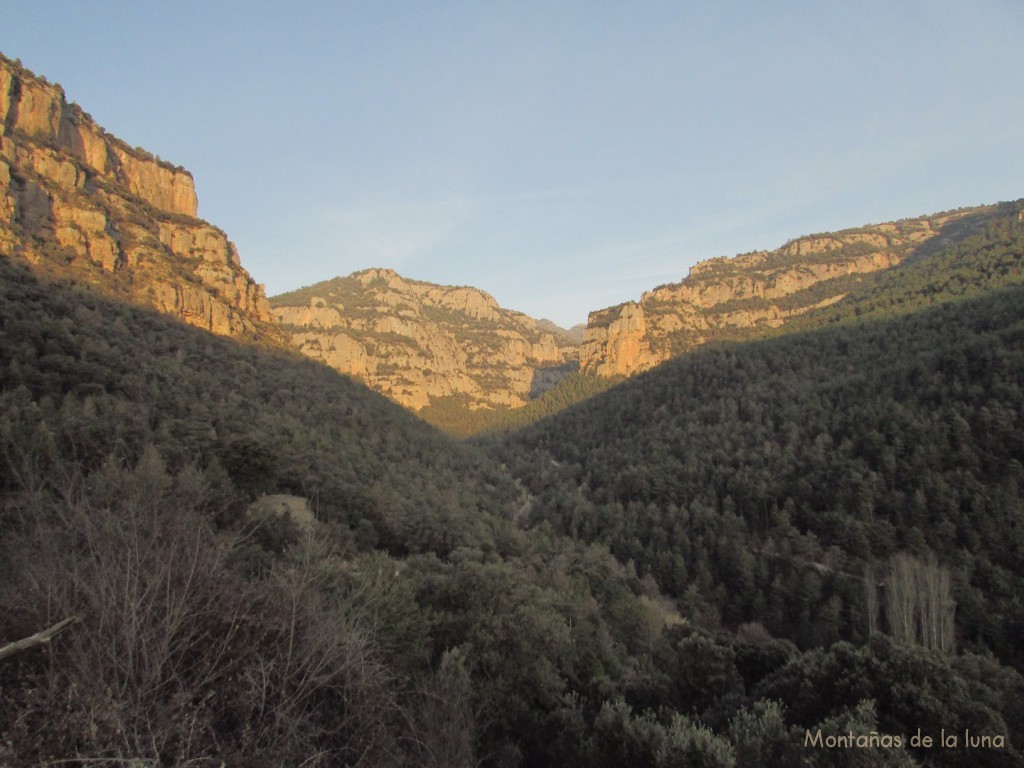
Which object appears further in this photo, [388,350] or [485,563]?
[388,350]

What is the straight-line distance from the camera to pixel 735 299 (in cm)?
17362

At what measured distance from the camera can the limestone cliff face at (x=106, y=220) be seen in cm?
4816

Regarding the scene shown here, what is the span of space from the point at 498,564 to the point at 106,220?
64.1 metres

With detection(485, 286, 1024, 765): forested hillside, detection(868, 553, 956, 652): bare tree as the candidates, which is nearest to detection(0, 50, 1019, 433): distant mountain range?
detection(485, 286, 1024, 765): forested hillside

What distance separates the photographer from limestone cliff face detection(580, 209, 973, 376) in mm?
153125

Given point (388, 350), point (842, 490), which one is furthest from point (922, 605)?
point (388, 350)

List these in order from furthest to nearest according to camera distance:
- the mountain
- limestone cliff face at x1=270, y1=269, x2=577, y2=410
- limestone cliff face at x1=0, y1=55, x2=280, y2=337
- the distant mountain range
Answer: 1. limestone cliff face at x1=270, y1=269, x2=577, y2=410
2. the distant mountain range
3. limestone cliff face at x1=0, y1=55, x2=280, y2=337
4. the mountain

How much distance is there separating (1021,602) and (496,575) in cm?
3344

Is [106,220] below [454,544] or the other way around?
the other way around

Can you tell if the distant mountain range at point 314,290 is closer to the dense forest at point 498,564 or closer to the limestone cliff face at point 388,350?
the limestone cliff face at point 388,350

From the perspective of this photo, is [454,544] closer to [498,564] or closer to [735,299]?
[498,564]

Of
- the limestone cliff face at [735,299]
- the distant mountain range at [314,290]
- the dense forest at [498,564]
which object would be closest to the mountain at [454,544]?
the dense forest at [498,564]

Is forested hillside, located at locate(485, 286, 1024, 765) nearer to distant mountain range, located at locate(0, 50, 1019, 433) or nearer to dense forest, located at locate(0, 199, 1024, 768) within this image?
dense forest, located at locate(0, 199, 1024, 768)

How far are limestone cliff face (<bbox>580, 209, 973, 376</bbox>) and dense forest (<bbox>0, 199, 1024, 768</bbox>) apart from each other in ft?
249
